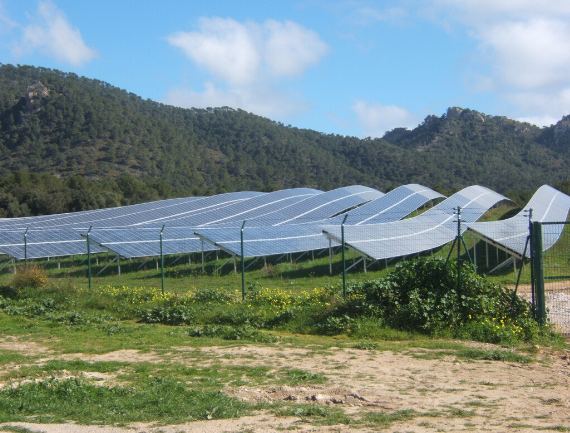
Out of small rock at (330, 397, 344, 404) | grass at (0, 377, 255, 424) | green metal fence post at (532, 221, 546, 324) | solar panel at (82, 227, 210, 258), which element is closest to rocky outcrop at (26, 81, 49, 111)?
solar panel at (82, 227, 210, 258)

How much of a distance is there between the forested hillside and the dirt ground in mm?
43337

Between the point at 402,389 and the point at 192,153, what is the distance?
7335 centimetres

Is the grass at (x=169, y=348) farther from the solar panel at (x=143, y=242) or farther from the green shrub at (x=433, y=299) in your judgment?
the solar panel at (x=143, y=242)

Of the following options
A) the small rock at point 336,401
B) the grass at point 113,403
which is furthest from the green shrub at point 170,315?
the small rock at point 336,401

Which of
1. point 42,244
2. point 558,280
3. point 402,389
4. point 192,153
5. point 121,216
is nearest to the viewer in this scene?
point 402,389

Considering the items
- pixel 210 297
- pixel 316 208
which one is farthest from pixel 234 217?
pixel 210 297

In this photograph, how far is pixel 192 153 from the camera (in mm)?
78125

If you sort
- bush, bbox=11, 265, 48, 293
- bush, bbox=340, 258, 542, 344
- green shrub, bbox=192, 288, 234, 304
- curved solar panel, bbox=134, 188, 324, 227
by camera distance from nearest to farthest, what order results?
bush, bbox=340, 258, 542, 344
green shrub, bbox=192, 288, 234, 304
bush, bbox=11, 265, 48, 293
curved solar panel, bbox=134, 188, 324, 227

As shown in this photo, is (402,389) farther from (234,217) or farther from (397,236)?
(234,217)

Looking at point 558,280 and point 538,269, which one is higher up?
point 538,269

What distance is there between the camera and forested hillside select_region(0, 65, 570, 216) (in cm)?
5809

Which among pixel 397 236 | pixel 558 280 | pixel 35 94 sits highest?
pixel 35 94

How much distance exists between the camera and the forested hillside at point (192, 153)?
5809 cm

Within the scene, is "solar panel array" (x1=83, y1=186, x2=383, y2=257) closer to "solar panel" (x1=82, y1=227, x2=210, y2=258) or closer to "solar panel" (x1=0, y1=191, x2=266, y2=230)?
"solar panel" (x1=82, y1=227, x2=210, y2=258)
